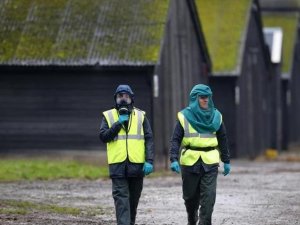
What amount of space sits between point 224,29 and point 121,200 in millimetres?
27836

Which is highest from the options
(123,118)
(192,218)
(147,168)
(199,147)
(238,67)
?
(238,67)

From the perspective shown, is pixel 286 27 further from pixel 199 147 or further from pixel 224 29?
pixel 199 147

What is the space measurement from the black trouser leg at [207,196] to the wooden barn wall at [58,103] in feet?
48.6

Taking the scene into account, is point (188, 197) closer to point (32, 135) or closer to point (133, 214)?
point (133, 214)

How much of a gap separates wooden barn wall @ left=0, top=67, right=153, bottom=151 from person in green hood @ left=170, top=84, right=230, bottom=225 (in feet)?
48.2

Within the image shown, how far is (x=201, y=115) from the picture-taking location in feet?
44.7

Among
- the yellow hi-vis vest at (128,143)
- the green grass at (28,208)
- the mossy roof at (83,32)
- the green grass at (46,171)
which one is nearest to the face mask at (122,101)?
the yellow hi-vis vest at (128,143)

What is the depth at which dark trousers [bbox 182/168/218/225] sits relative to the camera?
1351 cm

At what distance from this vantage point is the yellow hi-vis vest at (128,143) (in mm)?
13430

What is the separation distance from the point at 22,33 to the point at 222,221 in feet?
49.5

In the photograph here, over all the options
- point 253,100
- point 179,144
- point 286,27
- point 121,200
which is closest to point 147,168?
point 121,200

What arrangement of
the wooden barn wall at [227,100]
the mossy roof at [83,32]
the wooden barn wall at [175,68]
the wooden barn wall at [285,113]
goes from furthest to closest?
the wooden barn wall at [285,113]
the wooden barn wall at [227,100]
the wooden barn wall at [175,68]
the mossy roof at [83,32]

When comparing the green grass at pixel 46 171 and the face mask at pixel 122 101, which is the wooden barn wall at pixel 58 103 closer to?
the green grass at pixel 46 171

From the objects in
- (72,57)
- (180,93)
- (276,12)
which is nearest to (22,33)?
(72,57)
